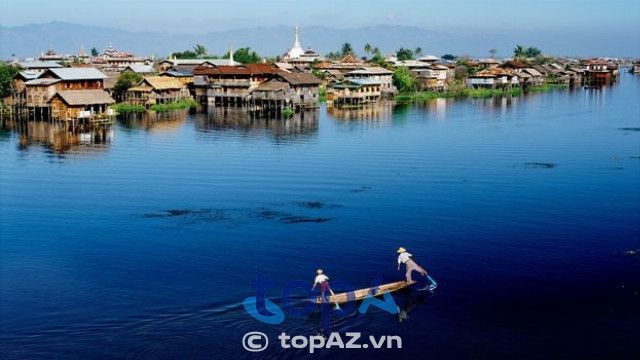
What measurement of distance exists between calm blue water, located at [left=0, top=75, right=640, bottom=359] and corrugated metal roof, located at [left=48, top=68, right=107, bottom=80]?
72.4ft

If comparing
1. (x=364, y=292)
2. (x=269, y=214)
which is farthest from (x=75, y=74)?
(x=364, y=292)

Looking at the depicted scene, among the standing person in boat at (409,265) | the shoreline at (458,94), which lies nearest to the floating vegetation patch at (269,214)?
the standing person in boat at (409,265)

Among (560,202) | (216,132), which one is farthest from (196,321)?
(216,132)

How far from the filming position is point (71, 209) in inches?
1307

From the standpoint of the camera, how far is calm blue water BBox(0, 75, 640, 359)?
19.2 meters

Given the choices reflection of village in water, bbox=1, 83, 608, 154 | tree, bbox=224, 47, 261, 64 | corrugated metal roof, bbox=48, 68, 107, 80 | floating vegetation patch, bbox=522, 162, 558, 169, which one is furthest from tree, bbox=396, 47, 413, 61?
floating vegetation patch, bbox=522, 162, 558, 169

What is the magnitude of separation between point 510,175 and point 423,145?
44.2 ft

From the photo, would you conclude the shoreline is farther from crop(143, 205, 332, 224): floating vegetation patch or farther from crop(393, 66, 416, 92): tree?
crop(143, 205, 332, 224): floating vegetation patch

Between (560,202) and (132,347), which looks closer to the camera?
(132,347)

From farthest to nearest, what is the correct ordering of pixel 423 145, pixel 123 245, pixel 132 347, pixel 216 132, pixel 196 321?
pixel 216 132 < pixel 423 145 < pixel 123 245 < pixel 196 321 < pixel 132 347

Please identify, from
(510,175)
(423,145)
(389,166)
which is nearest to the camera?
(510,175)

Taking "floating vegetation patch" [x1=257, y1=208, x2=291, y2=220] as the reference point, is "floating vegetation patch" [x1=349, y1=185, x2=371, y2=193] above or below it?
above

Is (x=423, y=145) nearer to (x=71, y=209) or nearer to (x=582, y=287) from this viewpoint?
(x=71, y=209)

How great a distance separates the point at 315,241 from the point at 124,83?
67892mm
